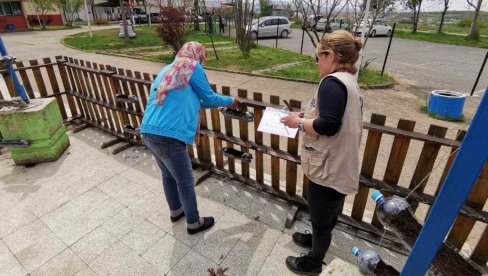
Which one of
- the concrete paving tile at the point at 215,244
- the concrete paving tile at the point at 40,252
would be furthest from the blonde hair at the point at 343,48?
the concrete paving tile at the point at 40,252

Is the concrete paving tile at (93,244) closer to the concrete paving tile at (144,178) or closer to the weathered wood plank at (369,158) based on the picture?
the concrete paving tile at (144,178)

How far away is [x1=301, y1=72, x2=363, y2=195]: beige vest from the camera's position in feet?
5.13

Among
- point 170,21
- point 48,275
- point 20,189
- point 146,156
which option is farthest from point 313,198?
point 170,21

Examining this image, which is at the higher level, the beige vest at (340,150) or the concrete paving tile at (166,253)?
the beige vest at (340,150)

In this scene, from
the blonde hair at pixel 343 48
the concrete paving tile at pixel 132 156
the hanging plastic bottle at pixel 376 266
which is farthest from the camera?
the concrete paving tile at pixel 132 156

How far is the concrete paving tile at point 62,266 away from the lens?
2.31m

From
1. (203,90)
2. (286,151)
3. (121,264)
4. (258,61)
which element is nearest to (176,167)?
(203,90)

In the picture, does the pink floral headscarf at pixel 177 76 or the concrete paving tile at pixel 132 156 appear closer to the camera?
the pink floral headscarf at pixel 177 76

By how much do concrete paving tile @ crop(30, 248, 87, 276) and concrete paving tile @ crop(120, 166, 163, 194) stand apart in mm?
1038

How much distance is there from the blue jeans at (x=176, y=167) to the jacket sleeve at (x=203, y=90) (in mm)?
401

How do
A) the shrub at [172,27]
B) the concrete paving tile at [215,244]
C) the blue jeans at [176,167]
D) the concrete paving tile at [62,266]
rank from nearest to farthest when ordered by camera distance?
the blue jeans at [176,167]
the concrete paving tile at [62,266]
the concrete paving tile at [215,244]
the shrub at [172,27]

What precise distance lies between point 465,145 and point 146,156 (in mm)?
3825

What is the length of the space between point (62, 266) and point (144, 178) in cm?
133

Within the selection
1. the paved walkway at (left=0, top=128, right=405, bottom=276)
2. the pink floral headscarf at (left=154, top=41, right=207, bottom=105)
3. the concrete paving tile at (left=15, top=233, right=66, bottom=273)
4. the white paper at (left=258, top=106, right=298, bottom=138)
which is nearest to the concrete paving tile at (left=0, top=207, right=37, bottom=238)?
the paved walkway at (left=0, top=128, right=405, bottom=276)
